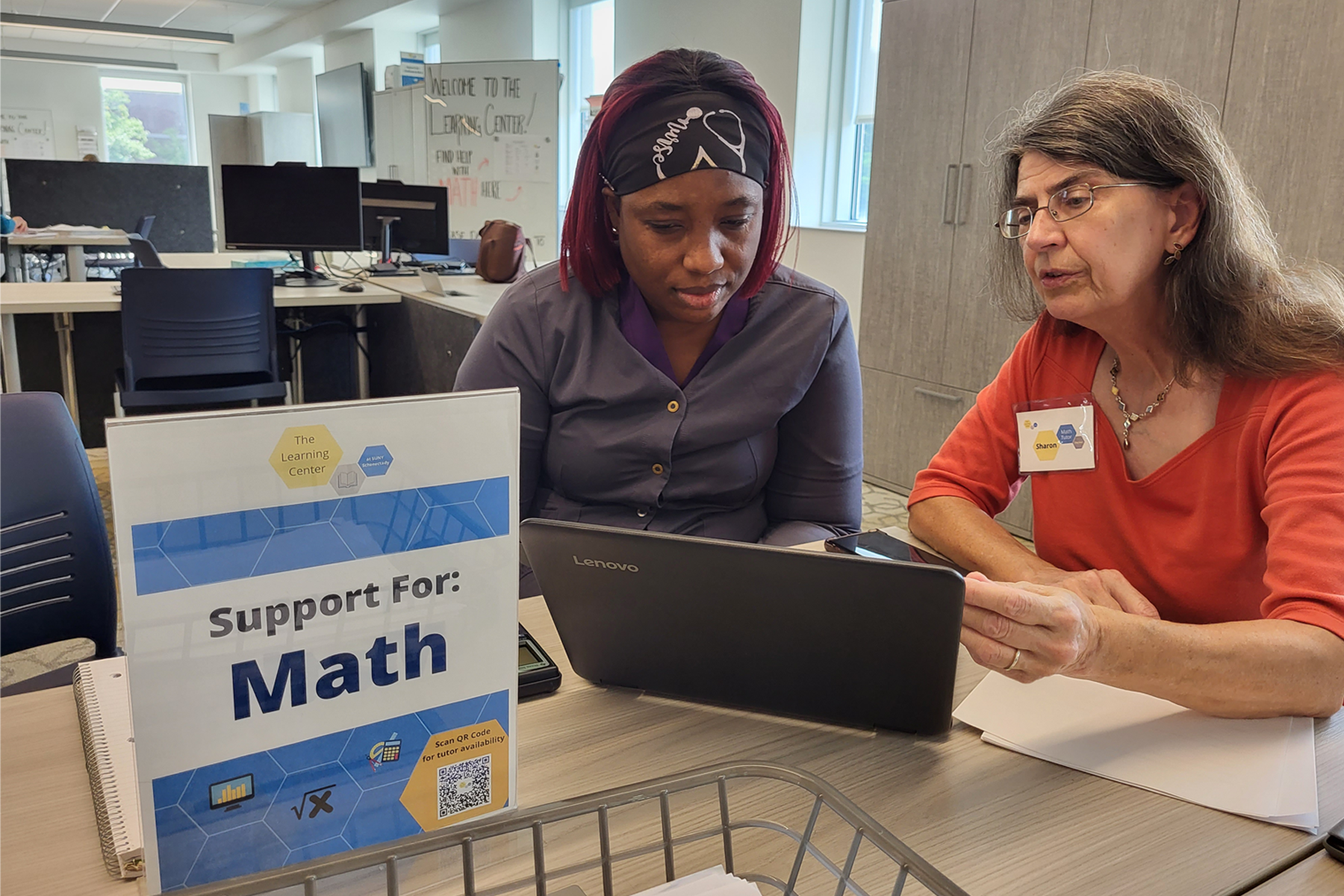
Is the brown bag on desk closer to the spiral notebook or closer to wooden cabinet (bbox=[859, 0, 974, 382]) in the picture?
wooden cabinet (bbox=[859, 0, 974, 382])

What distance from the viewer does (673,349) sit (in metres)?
1.39

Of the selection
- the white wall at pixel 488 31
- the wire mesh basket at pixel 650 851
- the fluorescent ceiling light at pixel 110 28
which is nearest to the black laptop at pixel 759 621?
the wire mesh basket at pixel 650 851

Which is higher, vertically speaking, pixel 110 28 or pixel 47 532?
pixel 110 28

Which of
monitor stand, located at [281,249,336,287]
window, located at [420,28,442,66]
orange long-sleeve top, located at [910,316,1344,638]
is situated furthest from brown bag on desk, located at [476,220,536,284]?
window, located at [420,28,442,66]

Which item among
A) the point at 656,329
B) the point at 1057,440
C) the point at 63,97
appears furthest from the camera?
the point at 63,97

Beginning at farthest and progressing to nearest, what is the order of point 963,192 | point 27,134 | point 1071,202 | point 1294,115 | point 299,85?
1. point 27,134
2. point 299,85
3. point 963,192
4. point 1294,115
5. point 1071,202

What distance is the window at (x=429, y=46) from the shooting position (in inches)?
374

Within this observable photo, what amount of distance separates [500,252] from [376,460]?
3.97m

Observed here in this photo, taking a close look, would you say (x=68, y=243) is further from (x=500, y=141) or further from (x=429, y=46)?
(x=429, y=46)

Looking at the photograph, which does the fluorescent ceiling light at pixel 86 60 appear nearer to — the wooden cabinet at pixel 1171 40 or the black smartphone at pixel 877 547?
the wooden cabinet at pixel 1171 40

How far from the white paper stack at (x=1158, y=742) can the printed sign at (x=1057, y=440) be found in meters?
0.43

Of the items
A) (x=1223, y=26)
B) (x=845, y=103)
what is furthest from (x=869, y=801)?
(x=845, y=103)

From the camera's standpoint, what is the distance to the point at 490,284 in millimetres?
4383

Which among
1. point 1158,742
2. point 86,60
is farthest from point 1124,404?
point 86,60
